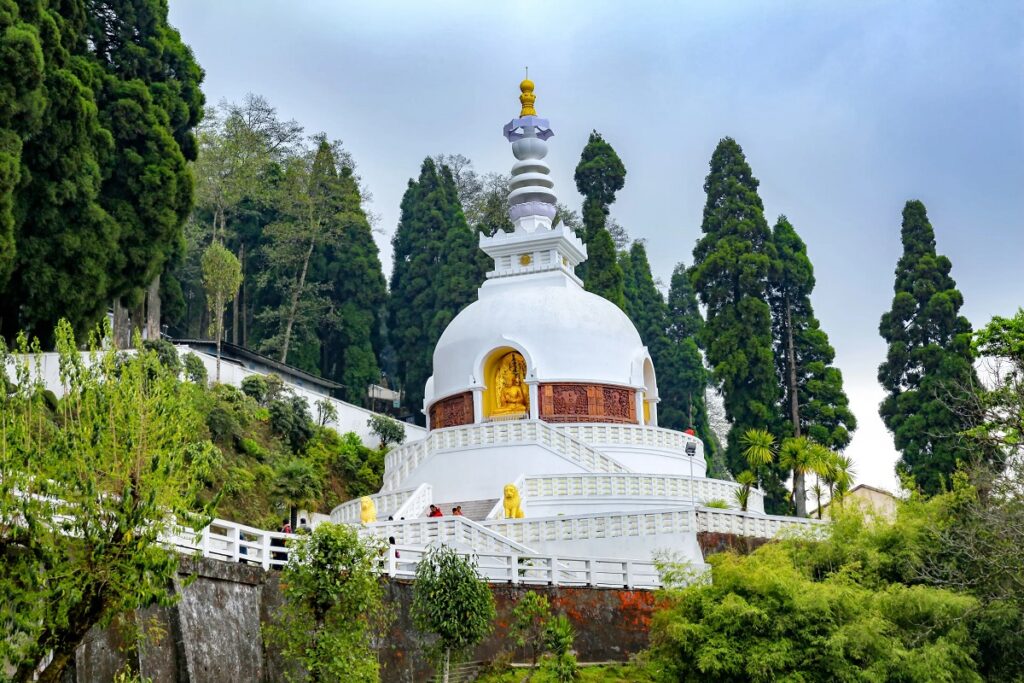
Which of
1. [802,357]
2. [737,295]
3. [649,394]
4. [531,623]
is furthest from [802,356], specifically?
[531,623]

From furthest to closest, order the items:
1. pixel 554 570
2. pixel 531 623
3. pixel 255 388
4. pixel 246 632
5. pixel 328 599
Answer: pixel 255 388, pixel 554 570, pixel 531 623, pixel 246 632, pixel 328 599

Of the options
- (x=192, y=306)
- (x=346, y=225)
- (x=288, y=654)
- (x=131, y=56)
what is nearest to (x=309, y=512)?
(x=131, y=56)

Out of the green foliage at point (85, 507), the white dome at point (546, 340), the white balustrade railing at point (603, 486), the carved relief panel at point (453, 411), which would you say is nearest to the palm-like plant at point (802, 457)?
the white balustrade railing at point (603, 486)

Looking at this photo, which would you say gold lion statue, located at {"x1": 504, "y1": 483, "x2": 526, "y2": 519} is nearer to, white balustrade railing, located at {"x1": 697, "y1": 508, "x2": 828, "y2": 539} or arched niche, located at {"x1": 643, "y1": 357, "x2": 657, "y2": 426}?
white balustrade railing, located at {"x1": 697, "y1": 508, "x2": 828, "y2": 539}

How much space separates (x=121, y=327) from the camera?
116 feet

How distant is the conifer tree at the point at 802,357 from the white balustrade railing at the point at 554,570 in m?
17.0

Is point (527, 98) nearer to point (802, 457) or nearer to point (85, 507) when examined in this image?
point (802, 457)

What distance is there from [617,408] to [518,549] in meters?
11.4

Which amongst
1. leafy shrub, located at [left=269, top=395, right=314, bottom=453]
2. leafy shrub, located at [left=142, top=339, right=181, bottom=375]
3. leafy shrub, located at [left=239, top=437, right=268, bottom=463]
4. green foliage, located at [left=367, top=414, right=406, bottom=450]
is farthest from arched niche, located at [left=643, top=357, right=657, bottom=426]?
leafy shrub, located at [left=142, top=339, right=181, bottom=375]

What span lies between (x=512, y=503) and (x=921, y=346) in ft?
55.6

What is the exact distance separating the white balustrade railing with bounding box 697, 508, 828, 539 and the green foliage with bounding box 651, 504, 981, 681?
485 centimetres

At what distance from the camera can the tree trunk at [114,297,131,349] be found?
3494 centimetres

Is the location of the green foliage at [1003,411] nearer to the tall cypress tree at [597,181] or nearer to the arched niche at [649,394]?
the arched niche at [649,394]

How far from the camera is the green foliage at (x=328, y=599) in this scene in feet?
51.5
